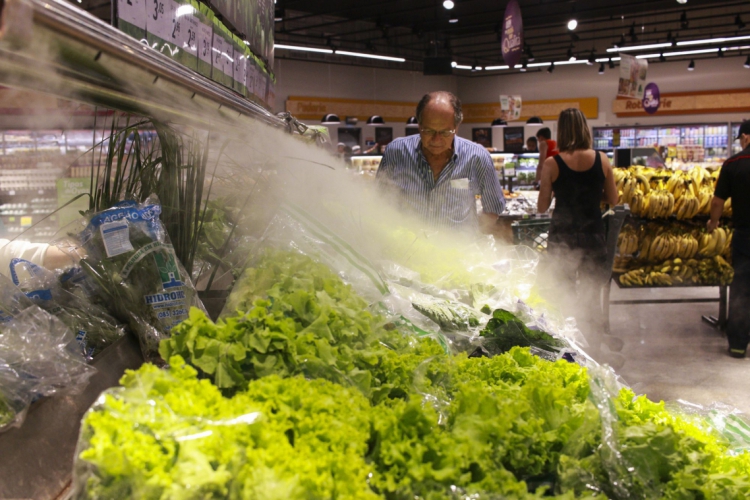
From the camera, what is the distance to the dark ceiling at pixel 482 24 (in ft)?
54.6

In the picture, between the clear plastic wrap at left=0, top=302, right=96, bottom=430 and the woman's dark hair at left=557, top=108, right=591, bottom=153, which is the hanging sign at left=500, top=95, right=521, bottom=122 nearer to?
the woman's dark hair at left=557, top=108, right=591, bottom=153

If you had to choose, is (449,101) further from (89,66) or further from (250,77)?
(89,66)

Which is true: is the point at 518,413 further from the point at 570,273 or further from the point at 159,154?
the point at 570,273

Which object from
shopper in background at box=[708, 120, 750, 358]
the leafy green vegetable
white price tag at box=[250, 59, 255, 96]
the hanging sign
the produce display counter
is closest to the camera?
the produce display counter

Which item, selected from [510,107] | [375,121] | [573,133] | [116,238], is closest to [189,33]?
[116,238]

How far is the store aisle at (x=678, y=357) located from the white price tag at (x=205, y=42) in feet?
12.6

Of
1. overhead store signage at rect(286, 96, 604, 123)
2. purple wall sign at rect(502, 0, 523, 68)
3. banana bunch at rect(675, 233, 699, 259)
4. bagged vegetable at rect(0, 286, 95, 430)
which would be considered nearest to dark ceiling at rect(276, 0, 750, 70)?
overhead store signage at rect(286, 96, 604, 123)

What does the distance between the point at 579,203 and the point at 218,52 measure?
3553mm

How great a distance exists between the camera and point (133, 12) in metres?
1.56

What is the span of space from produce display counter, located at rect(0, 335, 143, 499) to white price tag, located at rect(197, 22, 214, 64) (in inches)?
51.7

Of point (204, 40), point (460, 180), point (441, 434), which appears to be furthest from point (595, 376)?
point (460, 180)

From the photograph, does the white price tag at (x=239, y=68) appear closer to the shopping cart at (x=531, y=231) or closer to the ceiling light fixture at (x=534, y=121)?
the shopping cart at (x=531, y=231)

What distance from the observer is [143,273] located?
154 cm

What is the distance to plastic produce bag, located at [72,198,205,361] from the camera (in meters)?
1.51
